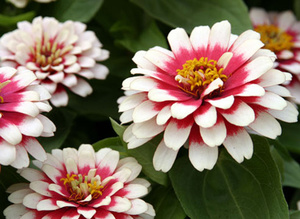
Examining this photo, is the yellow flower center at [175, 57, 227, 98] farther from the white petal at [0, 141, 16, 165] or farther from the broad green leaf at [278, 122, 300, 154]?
the broad green leaf at [278, 122, 300, 154]

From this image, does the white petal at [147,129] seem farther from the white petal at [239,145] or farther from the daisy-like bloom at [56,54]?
the daisy-like bloom at [56,54]

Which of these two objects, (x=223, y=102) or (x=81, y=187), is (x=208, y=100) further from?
(x=81, y=187)

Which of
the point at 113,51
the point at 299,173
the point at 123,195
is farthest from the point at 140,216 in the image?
the point at 113,51

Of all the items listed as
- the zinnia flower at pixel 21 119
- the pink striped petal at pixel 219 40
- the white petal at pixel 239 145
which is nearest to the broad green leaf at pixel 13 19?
the zinnia flower at pixel 21 119

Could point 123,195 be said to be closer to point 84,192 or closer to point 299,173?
point 84,192

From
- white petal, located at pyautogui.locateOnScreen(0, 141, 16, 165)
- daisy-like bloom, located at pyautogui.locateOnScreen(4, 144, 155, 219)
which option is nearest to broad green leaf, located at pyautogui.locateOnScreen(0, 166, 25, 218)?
daisy-like bloom, located at pyautogui.locateOnScreen(4, 144, 155, 219)

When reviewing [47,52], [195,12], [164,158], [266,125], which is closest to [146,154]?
[164,158]
